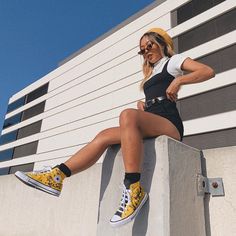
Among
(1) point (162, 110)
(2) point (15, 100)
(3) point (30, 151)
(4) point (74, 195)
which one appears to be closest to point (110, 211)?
(1) point (162, 110)

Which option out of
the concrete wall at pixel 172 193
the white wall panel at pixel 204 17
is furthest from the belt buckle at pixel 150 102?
the white wall panel at pixel 204 17

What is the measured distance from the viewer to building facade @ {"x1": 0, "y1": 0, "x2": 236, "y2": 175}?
16578 millimetres

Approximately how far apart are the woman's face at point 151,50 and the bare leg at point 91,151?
2.40 feet

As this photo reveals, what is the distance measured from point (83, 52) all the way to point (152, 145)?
28777mm

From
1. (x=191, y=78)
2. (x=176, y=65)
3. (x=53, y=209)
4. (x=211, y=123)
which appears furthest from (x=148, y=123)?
(x=211, y=123)

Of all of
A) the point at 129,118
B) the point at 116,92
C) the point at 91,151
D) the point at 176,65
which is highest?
the point at 116,92

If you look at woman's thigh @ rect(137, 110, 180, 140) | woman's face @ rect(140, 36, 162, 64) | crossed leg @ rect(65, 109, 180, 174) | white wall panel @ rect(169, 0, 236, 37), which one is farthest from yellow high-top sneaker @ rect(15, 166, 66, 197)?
white wall panel @ rect(169, 0, 236, 37)

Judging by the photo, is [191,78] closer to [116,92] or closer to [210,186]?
[210,186]

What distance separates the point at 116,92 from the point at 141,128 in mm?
21869

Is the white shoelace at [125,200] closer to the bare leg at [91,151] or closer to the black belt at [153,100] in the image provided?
the bare leg at [91,151]

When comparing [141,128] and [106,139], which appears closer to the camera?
[141,128]

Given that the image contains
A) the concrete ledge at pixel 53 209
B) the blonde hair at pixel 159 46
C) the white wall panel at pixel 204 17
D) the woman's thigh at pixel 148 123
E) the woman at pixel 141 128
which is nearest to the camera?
the woman at pixel 141 128

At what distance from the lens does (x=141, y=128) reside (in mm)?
1652

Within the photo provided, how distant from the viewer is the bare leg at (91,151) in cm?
173
